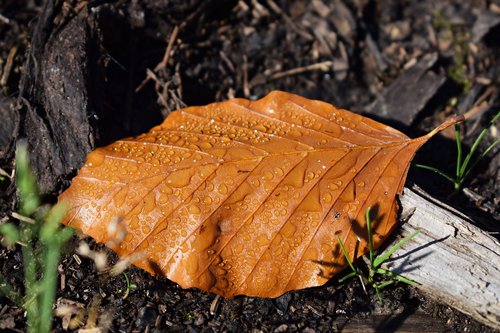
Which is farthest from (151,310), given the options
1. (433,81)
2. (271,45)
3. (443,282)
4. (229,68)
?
(433,81)

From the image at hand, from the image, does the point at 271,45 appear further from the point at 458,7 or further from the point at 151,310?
the point at 151,310

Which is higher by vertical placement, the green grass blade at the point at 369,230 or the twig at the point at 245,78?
the twig at the point at 245,78

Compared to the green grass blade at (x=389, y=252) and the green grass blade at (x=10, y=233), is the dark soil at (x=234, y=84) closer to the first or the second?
the green grass blade at (x=10, y=233)

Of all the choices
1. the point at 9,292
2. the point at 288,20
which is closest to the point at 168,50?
the point at 288,20

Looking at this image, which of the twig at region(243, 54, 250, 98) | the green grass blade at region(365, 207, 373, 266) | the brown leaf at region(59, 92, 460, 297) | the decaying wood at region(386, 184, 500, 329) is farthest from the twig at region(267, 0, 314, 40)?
the green grass blade at region(365, 207, 373, 266)

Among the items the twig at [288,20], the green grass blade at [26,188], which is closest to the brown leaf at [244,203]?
the green grass blade at [26,188]

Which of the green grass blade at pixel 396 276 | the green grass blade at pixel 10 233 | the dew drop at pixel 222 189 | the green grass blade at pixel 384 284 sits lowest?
the green grass blade at pixel 384 284
